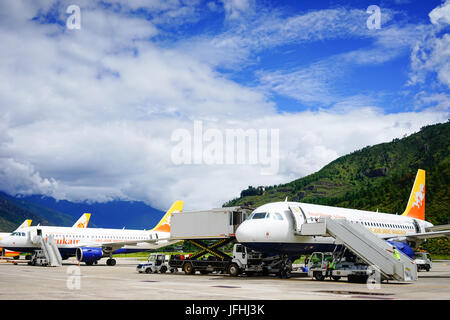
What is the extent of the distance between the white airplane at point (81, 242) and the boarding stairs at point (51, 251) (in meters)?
1.23

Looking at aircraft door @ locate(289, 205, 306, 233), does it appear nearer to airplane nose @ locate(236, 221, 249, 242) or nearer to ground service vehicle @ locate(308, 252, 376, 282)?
ground service vehicle @ locate(308, 252, 376, 282)

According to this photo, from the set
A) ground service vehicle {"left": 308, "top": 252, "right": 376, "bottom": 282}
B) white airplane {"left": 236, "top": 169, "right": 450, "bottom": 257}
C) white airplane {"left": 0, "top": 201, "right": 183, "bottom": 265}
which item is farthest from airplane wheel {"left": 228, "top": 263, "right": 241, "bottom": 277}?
white airplane {"left": 0, "top": 201, "right": 183, "bottom": 265}

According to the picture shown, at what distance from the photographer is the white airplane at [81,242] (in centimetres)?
5188

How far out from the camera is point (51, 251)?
47.6 meters

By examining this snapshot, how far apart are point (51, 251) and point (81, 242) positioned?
24.8 feet

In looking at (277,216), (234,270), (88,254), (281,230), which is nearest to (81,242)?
(88,254)

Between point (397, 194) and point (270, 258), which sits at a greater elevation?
point (397, 194)

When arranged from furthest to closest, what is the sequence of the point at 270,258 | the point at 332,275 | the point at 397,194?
the point at 397,194 → the point at 270,258 → the point at 332,275

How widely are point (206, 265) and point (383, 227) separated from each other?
1700cm

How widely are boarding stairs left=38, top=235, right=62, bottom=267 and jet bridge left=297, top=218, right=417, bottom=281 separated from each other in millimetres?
29613

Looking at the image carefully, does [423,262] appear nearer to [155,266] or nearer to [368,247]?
[368,247]
